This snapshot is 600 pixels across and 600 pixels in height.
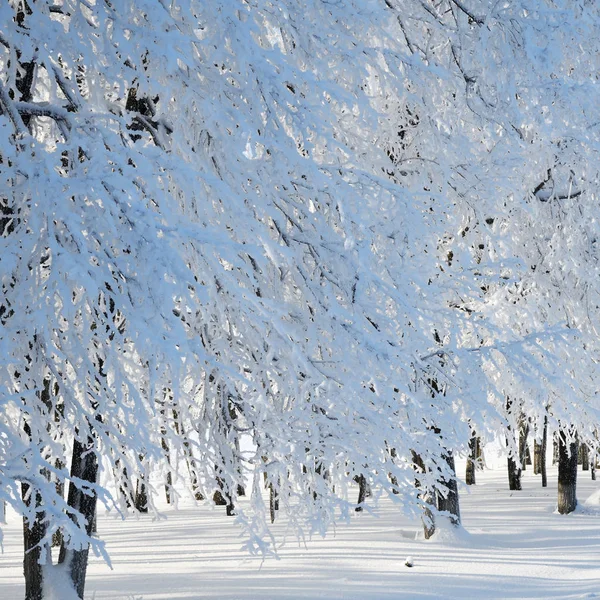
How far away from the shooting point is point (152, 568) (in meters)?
13.4

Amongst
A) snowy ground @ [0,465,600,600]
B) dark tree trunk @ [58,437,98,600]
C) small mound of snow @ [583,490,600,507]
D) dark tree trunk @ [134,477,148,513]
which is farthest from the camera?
small mound of snow @ [583,490,600,507]

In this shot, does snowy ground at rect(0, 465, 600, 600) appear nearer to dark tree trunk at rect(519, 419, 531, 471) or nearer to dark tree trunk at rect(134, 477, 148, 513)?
dark tree trunk at rect(134, 477, 148, 513)

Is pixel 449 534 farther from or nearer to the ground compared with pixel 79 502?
nearer to the ground

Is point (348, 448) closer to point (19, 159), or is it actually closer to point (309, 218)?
point (309, 218)

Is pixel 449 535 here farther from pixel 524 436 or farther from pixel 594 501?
pixel 524 436

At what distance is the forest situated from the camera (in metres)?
3.53

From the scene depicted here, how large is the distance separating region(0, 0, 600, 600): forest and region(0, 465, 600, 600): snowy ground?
11.3ft

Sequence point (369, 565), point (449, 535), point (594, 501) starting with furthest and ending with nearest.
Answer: point (594, 501)
point (449, 535)
point (369, 565)

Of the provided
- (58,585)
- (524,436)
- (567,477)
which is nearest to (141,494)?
(567,477)

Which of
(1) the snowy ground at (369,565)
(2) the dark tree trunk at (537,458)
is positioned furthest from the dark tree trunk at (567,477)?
(2) the dark tree trunk at (537,458)

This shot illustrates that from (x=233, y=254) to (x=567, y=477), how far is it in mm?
17226

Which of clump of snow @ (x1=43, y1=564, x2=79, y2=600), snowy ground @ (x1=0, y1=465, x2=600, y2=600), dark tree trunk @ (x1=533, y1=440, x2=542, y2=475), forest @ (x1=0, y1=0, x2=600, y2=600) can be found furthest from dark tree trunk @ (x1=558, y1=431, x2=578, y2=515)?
dark tree trunk @ (x1=533, y1=440, x2=542, y2=475)

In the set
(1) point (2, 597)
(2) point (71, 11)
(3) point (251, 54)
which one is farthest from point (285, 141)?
(1) point (2, 597)

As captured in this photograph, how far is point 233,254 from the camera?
3.58 meters
